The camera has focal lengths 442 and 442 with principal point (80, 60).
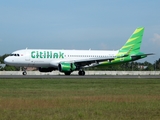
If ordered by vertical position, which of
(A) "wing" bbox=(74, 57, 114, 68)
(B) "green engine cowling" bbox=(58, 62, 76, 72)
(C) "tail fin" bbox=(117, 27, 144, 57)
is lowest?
(B) "green engine cowling" bbox=(58, 62, 76, 72)

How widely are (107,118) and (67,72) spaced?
148 feet

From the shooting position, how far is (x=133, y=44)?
6806cm

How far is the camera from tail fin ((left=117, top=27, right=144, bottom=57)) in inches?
2635

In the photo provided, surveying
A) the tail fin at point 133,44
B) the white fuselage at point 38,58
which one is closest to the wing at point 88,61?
the white fuselage at point 38,58

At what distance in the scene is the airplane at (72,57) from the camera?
59219 millimetres

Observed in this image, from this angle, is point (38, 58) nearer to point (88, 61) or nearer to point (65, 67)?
point (65, 67)

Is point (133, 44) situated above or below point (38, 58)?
above

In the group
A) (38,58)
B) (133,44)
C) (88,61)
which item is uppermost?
(133,44)

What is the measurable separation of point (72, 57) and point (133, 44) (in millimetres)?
11060

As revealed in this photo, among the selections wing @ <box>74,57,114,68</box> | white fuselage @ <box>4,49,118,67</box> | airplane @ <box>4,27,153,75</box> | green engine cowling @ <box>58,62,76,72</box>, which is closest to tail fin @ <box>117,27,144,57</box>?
airplane @ <box>4,27,153,75</box>

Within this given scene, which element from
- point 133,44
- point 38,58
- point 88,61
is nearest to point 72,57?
point 88,61

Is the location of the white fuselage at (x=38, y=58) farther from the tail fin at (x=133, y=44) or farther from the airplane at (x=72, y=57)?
the tail fin at (x=133, y=44)

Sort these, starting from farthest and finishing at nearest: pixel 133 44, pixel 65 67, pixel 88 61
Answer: pixel 133 44 → pixel 88 61 → pixel 65 67

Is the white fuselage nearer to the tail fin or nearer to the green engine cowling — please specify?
the green engine cowling
